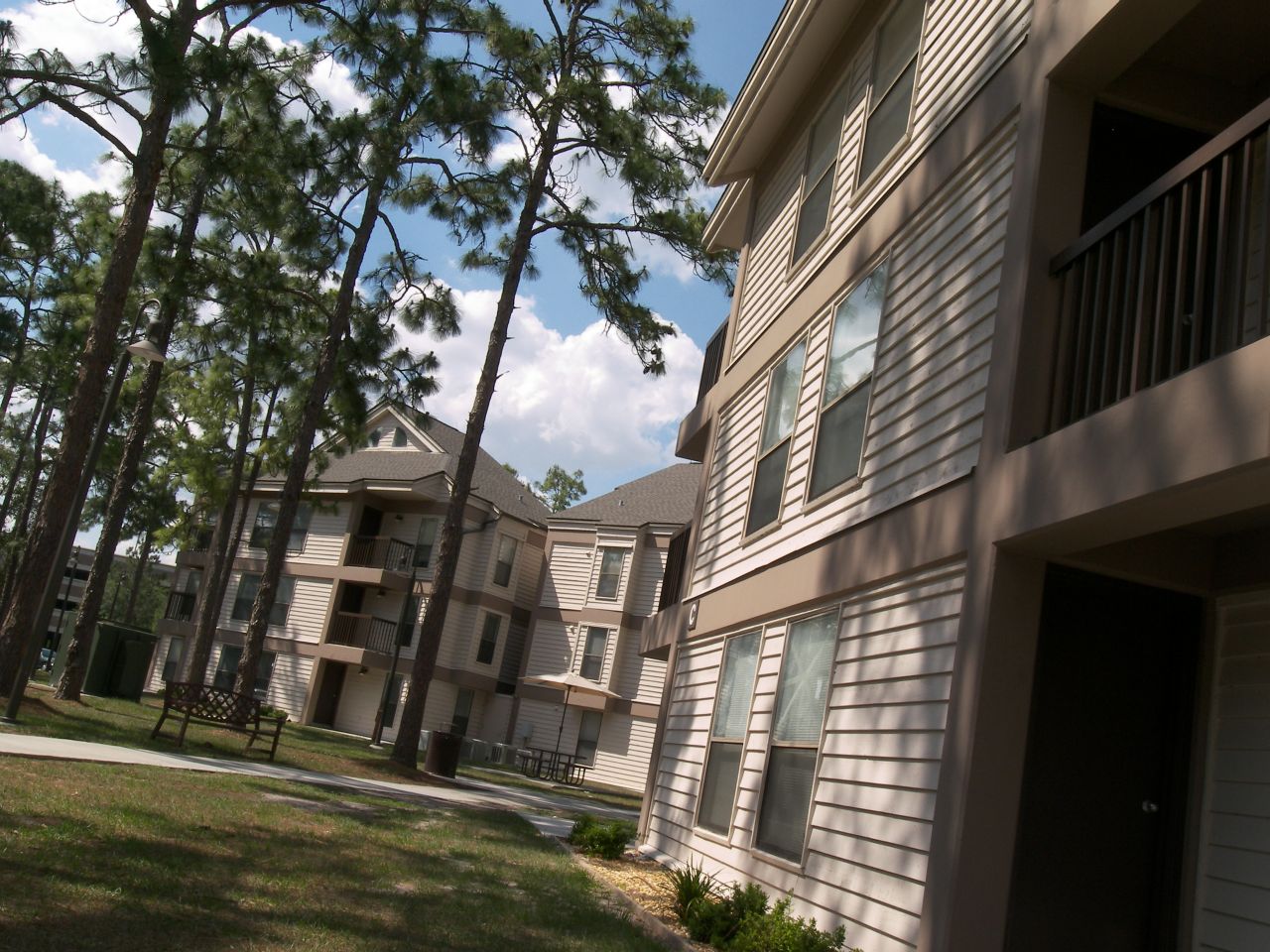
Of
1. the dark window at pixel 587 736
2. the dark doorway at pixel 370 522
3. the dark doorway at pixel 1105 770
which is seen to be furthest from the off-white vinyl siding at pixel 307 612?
the dark doorway at pixel 1105 770

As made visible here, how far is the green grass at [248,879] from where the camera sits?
5137mm

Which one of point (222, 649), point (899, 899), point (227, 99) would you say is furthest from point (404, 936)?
point (222, 649)

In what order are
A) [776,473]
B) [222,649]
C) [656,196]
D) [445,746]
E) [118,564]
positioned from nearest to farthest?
[776,473], [445,746], [656,196], [222,649], [118,564]

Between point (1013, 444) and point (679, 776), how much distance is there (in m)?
6.13

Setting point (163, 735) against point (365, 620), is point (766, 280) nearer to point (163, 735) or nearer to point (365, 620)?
point (163, 735)

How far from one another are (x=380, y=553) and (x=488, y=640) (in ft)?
15.2

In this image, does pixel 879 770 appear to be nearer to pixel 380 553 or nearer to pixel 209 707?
pixel 209 707

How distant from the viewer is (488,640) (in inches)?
1437

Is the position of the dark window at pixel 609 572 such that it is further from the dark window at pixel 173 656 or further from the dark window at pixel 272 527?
the dark window at pixel 173 656

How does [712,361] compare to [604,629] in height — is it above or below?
above

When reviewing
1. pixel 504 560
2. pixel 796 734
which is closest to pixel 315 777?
pixel 796 734

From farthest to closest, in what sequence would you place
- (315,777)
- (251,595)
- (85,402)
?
(251,595) → (85,402) → (315,777)

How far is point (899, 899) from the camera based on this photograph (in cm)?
577

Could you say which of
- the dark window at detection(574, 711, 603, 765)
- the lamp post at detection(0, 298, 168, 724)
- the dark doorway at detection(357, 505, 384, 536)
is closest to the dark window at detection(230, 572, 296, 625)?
the dark doorway at detection(357, 505, 384, 536)
